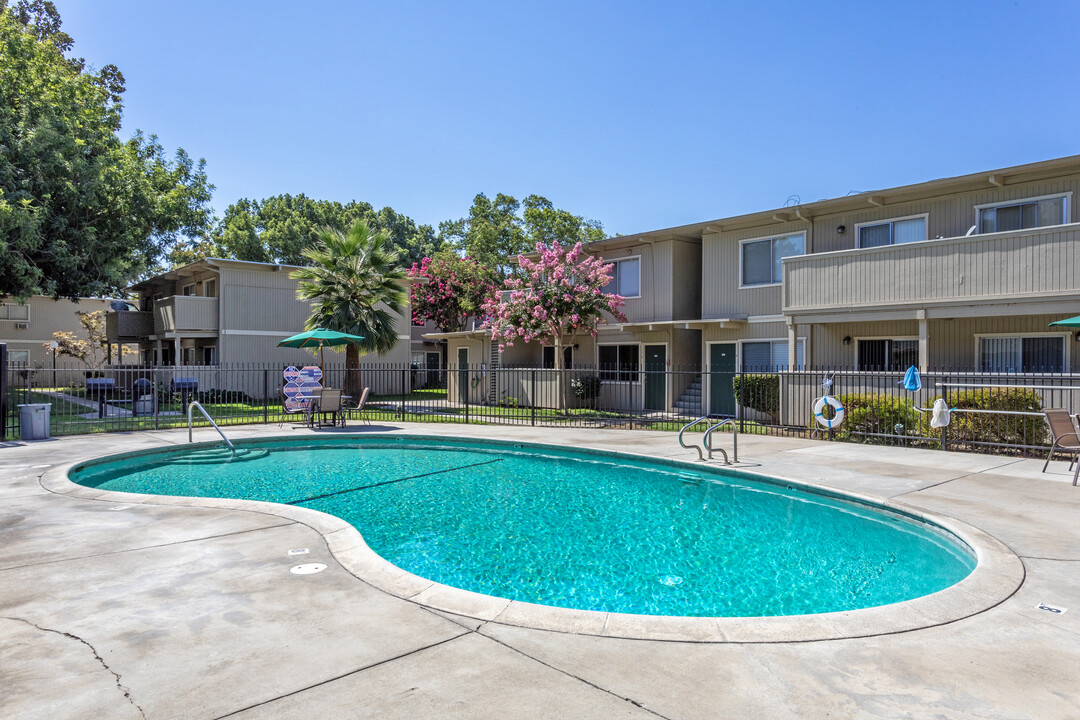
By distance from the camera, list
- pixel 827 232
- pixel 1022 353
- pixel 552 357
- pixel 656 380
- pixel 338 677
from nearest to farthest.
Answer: pixel 338 677
pixel 1022 353
pixel 827 232
pixel 656 380
pixel 552 357

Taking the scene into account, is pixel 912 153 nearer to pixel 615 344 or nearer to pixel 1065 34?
pixel 1065 34

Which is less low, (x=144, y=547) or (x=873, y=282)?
(x=873, y=282)

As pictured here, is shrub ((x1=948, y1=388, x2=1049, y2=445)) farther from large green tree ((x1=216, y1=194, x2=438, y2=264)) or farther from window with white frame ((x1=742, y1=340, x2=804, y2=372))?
large green tree ((x1=216, y1=194, x2=438, y2=264))

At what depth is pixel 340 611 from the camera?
13.6 feet

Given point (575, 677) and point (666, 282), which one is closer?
point (575, 677)

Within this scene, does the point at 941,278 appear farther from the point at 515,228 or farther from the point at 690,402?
the point at 515,228

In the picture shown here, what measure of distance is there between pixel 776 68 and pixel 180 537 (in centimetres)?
1673

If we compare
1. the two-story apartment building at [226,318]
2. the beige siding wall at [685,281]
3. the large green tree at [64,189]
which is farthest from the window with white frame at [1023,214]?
the large green tree at [64,189]

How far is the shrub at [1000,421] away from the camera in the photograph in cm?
1142

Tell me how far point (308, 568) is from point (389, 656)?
185 centimetres

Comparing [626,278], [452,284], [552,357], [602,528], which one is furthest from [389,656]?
[452,284]

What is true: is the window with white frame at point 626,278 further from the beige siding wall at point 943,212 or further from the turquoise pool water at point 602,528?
the turquoise pool water at point 602,528

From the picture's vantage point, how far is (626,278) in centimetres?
2197

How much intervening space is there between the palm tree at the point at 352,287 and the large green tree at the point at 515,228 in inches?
559
